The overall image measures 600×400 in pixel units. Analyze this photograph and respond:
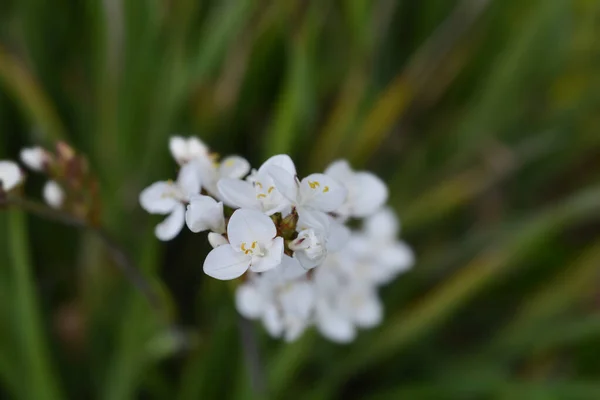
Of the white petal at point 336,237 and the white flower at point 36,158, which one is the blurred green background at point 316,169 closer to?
the white flower at point 36,158

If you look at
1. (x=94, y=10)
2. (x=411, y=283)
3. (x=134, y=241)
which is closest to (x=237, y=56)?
(x=94, y=10)

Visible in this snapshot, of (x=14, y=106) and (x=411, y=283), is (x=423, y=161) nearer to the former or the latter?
(x=411, y=283)

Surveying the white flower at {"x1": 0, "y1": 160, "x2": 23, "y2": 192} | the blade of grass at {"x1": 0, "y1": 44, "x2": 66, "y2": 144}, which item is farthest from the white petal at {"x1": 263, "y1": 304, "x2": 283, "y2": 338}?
the blade of grass at {"x1": 0, "y1": 44, "x2": 66, "y2": 144}

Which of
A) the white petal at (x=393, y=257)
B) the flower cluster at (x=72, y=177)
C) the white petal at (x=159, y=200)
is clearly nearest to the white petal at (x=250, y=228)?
the white petal at (x=159, y=200)

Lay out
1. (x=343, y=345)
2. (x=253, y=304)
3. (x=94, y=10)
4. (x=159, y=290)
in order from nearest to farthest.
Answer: (x=253, y=304) → (x=159, y=290) → (x=94, y=10) → (x=343, y=345)

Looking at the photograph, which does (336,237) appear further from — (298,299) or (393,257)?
(393,257)

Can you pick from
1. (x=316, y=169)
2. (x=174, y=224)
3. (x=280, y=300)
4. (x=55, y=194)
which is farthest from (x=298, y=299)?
(x=316, y=169)
